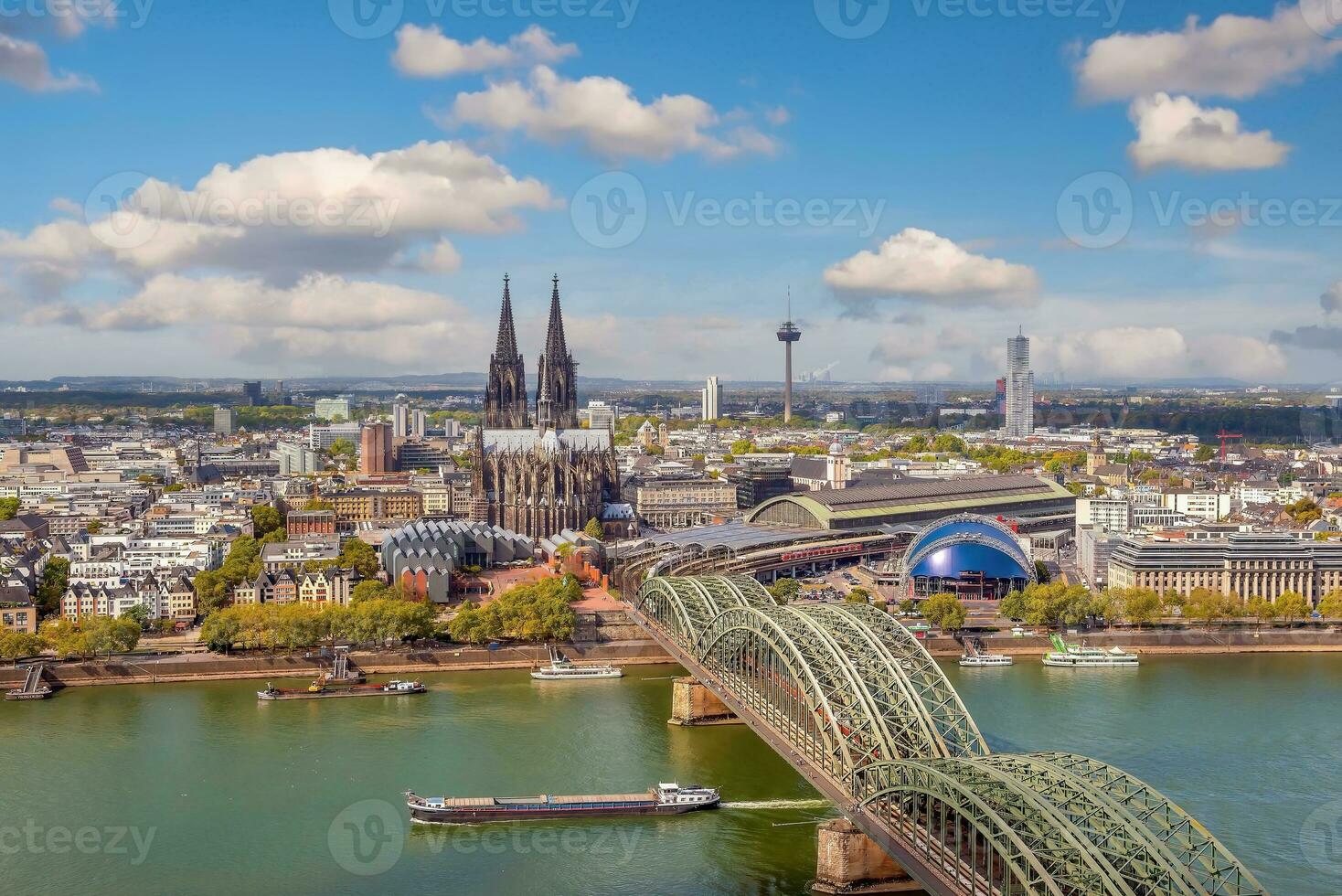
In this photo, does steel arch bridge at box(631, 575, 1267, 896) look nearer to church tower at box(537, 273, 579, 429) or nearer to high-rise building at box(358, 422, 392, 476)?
church tower at box(537, 273, 579, 429)

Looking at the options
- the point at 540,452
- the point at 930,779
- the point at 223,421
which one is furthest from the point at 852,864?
the point at 223,421

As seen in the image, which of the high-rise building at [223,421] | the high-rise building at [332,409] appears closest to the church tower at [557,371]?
the high-rise building at [223,421]

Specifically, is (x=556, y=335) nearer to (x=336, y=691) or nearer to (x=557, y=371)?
(x=557, y=371)

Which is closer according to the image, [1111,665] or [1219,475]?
[1111,665]

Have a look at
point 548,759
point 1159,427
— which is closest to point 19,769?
point 548,759

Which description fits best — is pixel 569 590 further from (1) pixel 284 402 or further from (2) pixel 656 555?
(1) pixel 284 402

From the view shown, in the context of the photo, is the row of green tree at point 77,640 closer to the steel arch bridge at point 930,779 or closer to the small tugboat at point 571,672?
the small tugboat at point 571,672
